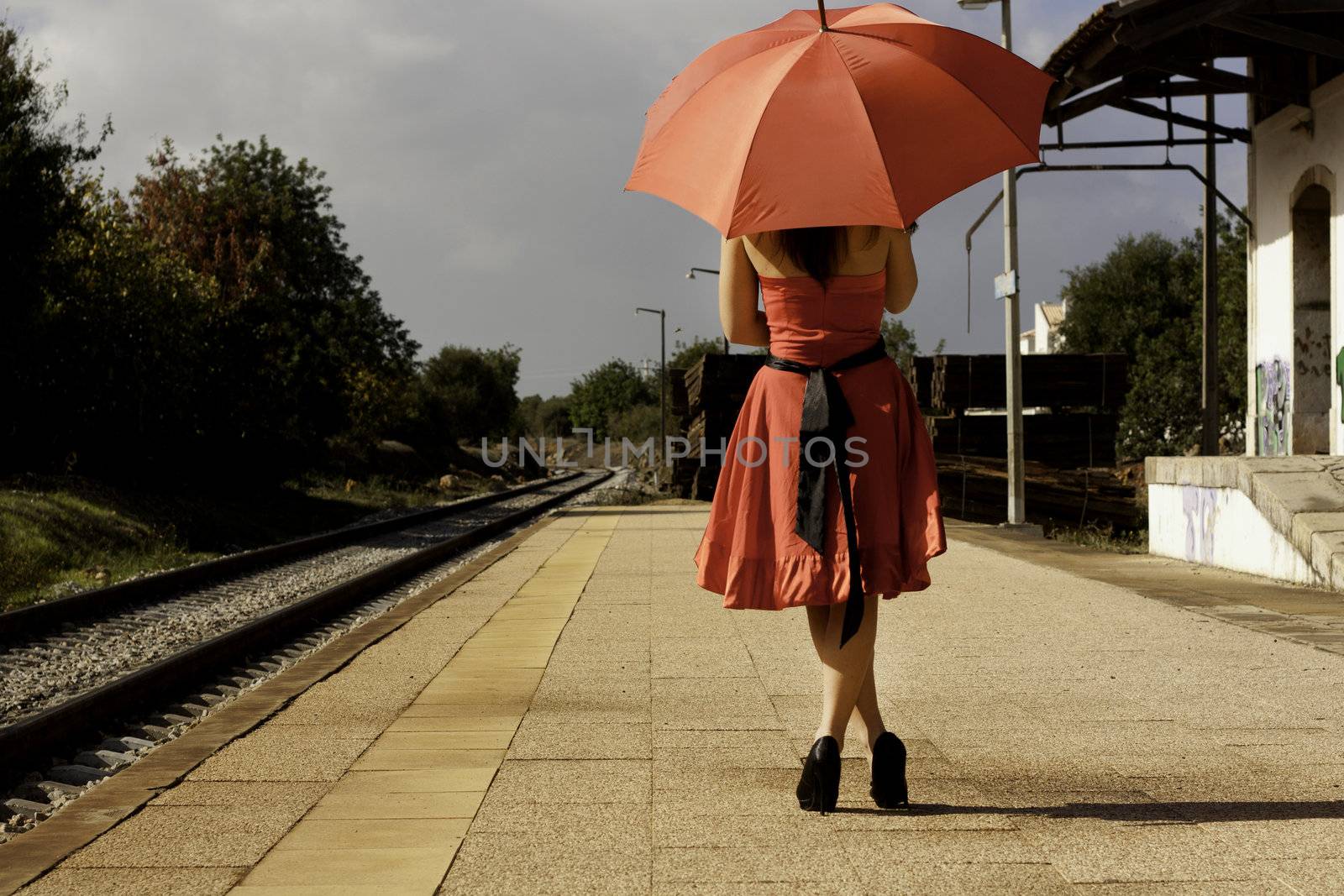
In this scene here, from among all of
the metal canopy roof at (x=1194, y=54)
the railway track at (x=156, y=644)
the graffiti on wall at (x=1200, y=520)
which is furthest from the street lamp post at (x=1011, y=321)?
the railway track at (x=156, y=644)

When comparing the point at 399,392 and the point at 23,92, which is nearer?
the point at 23,92

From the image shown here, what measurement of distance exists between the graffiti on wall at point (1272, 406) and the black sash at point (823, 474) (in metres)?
15.6

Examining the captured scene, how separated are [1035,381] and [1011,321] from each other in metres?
5.15

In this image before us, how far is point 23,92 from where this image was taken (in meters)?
A: 18.6

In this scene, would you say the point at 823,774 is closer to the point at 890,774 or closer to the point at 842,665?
the point at 890,774

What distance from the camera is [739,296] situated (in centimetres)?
414

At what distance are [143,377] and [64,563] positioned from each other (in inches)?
308

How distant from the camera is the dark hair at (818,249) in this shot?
399 centimetres

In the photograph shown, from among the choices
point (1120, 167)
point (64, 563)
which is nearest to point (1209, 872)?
point (64, 563)

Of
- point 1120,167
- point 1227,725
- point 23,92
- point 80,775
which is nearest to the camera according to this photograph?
point 1227,725

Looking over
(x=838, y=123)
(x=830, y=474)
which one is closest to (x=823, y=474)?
(x=830, y=474)

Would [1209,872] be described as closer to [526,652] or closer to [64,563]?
[526,652]

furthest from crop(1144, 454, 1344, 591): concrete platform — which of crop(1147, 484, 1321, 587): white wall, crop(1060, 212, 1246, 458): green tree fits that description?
crop(1060, 212, 1246, 458): green tree

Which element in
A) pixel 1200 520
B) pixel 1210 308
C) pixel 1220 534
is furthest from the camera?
pixel 1210 308
